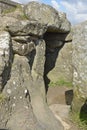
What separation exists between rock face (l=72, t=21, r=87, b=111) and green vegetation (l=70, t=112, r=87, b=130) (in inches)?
13.9

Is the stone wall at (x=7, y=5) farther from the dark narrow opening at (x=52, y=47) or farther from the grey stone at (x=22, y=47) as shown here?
the dark narrow opening at (x=52, y=47)

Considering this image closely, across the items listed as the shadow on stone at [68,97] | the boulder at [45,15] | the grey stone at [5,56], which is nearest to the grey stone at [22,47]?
the grey stone at [5,56]

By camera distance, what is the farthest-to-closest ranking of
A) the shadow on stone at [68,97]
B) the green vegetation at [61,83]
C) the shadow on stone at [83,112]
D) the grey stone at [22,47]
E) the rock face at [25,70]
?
1. the green vegetation at [61,83]
2. the shadow on stone at [68,97]
3. the grey stone at [22,47]
4. the shadow on stone at [83,112]
5. the rock face at [25,70]

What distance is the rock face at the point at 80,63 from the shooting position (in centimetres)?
1090

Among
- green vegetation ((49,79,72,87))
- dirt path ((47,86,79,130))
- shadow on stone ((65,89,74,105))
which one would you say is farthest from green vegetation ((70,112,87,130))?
green vegetation ((49,79,72,87))

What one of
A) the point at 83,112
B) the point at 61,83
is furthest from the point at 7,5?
the point at 83,112

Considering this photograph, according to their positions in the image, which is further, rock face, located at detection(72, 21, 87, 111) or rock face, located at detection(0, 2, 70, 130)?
rock face, located at detection(72, 21, 87, 111)

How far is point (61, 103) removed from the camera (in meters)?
13.5

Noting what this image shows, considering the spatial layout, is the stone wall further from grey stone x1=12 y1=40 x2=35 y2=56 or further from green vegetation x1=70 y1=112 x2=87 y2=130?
green vegetation x1=70 y1=112 x2=87 y2=130

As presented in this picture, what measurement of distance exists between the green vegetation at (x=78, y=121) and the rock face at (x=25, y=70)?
1.70 ft

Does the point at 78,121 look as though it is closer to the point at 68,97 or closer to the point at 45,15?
the point at 68,97

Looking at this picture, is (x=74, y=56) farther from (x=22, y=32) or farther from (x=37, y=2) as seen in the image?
(x=37, y=2)

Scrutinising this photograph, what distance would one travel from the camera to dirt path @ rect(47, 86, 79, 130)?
11.2 metres

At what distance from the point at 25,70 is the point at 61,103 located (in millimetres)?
2414
